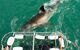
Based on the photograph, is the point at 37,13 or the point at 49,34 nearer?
the point at 49,34

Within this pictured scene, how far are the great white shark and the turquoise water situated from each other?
0.32 meters

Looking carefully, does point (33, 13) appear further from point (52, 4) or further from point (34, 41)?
point (34, 41)

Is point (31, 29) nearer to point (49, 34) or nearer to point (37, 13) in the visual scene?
point (37, 13)

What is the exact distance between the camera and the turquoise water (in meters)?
18.1

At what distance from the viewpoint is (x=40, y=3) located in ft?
65.8

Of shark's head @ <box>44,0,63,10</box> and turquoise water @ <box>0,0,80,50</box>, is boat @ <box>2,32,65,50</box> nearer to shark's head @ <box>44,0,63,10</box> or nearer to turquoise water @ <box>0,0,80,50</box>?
turquoise water @ <box>0,0,80,50</box>

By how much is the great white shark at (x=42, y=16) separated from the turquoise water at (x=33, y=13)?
1.05 ft

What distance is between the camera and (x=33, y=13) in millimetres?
19156

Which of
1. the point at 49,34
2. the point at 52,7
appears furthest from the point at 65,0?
the point at 49,34

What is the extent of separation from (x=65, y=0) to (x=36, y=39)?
626 centimetres

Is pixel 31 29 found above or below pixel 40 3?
below

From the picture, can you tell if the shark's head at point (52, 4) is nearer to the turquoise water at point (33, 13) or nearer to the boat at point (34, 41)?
the turquoise water at point (33, 13)

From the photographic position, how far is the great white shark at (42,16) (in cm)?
1798

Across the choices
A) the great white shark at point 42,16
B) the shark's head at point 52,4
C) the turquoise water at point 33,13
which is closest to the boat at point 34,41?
the turquoise water at point 33,13
